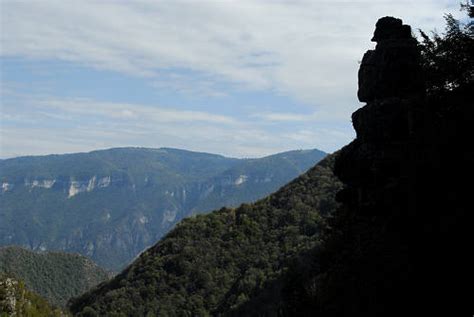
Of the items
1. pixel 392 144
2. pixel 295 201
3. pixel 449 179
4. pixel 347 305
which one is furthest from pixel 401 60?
pixel 295 201

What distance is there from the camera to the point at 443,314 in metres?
20.8

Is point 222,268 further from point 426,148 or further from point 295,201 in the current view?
point 426,148

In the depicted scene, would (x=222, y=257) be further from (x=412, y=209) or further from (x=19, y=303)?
(x=412, y=209)

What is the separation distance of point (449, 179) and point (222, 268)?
107269 mm

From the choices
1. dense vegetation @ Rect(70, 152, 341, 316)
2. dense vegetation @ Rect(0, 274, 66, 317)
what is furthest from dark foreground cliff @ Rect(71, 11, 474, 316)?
dense vegetation @ Rect(0, 274, 66, 317)

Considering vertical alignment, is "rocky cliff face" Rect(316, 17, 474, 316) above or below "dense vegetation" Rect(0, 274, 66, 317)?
above

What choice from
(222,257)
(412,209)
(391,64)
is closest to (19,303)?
(222,257)

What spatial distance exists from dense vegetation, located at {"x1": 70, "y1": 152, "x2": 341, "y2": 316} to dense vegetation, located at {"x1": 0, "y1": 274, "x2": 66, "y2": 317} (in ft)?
34.9

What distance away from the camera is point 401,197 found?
1005 inches

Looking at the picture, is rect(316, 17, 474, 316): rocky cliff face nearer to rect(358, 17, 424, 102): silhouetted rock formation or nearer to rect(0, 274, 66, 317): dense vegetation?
rect(358, 17, 424, 102): silhouetted rock formation

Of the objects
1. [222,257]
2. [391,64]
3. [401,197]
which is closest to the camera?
[401,197]

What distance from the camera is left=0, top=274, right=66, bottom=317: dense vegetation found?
411 feet

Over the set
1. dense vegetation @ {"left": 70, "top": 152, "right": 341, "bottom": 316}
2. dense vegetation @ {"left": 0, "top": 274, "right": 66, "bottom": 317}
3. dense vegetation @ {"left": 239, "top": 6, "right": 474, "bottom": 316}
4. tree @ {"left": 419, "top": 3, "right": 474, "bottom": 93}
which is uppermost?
tree @ {"left": 419, "top": 3, "right": 474, "bottom": 93}

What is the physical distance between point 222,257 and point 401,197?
10600 cm
